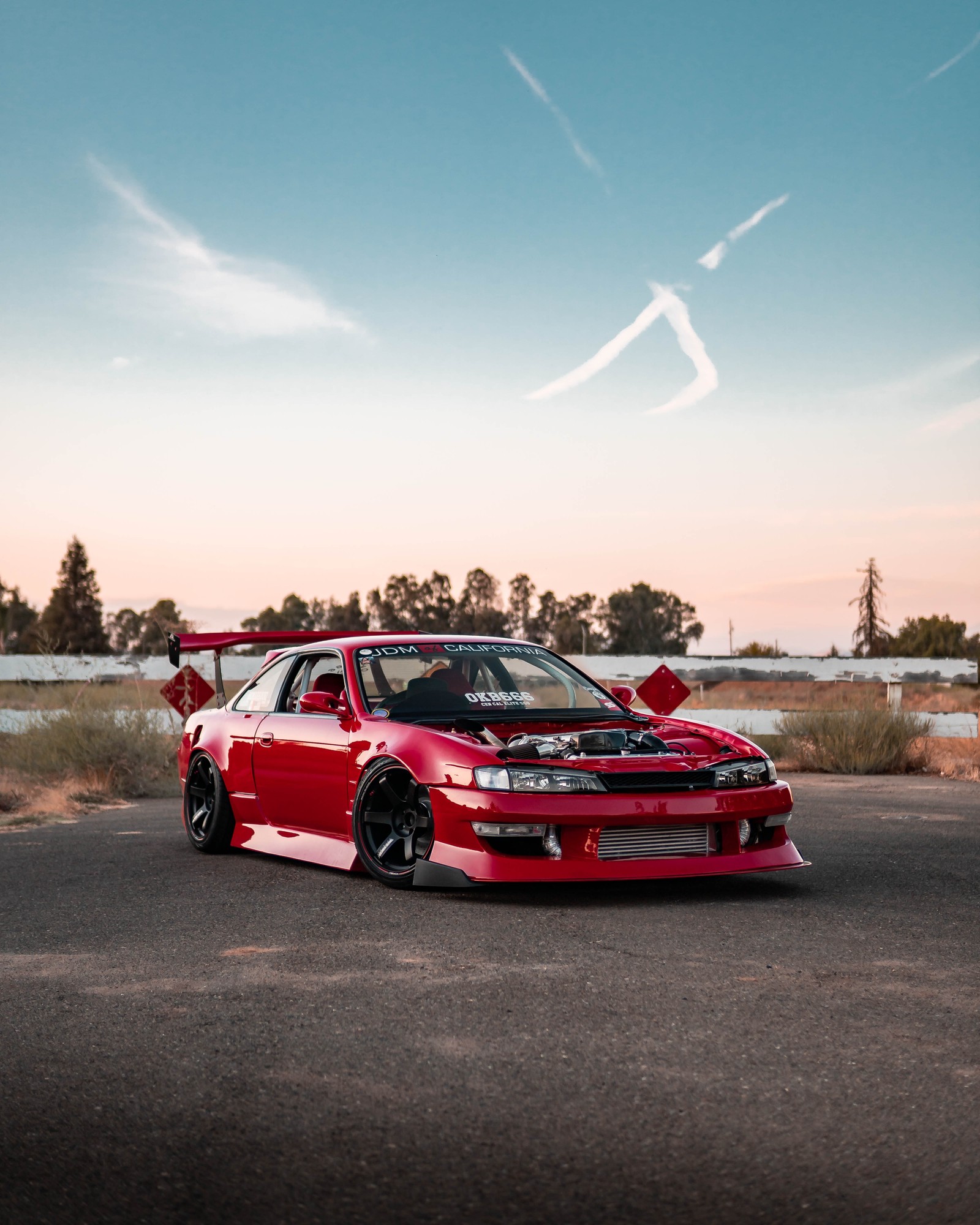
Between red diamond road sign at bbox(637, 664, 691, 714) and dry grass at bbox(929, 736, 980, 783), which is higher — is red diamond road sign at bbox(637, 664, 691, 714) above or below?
above

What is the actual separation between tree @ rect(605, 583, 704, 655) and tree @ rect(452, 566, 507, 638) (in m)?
11.0

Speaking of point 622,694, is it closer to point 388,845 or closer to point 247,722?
point 388,845

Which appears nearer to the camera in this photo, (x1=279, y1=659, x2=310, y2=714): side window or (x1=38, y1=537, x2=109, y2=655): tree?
(x1=279, y1=659, x2=310, y2=714): side window

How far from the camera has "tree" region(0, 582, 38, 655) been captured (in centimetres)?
11429

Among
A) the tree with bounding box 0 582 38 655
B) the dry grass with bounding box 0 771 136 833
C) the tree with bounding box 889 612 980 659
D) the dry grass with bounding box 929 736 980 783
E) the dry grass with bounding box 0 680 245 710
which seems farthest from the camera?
the tree with bounding box 0 582 38 655

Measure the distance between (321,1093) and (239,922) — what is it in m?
2.95

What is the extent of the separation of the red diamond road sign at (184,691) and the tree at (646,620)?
110 metres

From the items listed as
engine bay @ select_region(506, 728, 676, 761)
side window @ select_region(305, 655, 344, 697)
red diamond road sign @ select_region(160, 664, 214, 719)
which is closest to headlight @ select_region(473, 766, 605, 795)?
engine bay @ select_region(506, 728, 676, 761)

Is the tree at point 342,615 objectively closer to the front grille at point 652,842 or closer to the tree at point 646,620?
the tree at point 646,620

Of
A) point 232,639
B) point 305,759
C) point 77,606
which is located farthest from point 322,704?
point 77,606

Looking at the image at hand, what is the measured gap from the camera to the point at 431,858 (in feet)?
24.1

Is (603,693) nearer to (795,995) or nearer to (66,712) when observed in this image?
(795,995)

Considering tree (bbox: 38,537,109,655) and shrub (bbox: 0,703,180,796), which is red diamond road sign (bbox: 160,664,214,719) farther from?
tree (bbox: 38,537,109,655)

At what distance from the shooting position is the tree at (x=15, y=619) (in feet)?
375
